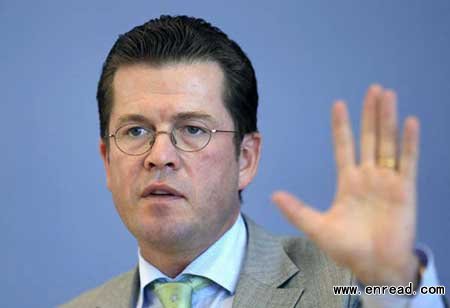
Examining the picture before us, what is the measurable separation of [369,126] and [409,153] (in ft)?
0.32

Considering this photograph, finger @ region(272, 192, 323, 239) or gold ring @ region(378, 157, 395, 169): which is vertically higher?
gold ring @ region(378, 157, 395, 169)

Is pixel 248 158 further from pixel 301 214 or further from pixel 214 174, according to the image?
pixel 301 214

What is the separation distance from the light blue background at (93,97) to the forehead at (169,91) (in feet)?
1.75

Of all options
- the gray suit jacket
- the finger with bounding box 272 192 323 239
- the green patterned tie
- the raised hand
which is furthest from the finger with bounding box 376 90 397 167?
the green patterned tie

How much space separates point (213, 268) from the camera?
2.32 meters

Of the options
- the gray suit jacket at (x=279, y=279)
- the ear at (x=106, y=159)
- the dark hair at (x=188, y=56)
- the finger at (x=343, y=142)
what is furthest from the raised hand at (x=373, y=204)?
the ear at (x=106, y=159)

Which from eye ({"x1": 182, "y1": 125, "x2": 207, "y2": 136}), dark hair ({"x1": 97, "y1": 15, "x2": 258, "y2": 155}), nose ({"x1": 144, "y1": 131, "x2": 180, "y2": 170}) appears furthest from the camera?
dark hair ({"x1": 97, "y1": 15, "x2": 258, "y2": 155})

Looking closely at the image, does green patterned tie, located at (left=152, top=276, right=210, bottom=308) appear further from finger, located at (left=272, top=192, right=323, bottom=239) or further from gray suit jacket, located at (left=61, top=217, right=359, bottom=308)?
finger, located at (left=272, top=192, right=323, bottom=239)

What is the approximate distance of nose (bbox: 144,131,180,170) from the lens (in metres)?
2.17

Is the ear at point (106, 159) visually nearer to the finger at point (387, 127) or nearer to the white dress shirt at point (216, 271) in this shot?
the white dress shirt at point (216, 271)

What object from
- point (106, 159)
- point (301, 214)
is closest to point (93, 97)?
point (106, 159)

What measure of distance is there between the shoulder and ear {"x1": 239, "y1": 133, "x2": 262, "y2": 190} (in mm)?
462

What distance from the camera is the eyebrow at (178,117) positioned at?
7.43ft

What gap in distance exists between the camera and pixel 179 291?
2.28 meters
